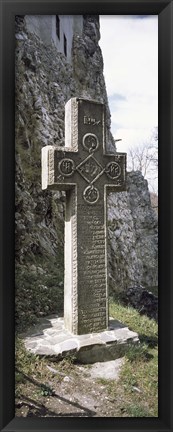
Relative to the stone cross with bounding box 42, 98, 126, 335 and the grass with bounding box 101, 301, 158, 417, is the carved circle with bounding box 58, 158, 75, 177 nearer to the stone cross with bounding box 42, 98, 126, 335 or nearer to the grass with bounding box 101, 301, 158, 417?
the stone cross with bounding box 42, 98, 126, 335

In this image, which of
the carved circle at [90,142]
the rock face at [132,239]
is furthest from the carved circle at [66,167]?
the rock face at [132,239]

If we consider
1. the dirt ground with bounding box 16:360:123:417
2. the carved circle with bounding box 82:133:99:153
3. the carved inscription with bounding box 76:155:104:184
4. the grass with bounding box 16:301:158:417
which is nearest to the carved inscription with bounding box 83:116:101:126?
the carved circle with bounding box 82:133:99:153

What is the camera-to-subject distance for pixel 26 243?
5270 millimetres

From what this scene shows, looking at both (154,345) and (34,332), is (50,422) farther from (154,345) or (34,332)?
(154,345)

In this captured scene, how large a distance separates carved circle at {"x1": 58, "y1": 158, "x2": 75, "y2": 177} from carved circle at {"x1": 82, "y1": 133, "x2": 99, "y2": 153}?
262 millimetres

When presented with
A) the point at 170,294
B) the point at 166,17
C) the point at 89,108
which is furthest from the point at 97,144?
the point at 170,294

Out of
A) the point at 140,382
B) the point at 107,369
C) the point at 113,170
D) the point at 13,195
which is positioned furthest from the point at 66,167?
the point at 140,382

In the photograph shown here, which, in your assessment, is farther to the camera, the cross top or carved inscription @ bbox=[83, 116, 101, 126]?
carved inscription @ bbox=[83, 116, 101, 126]

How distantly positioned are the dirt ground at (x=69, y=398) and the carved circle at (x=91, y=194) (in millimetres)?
1677

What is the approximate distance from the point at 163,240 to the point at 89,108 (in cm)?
175

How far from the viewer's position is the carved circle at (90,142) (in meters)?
3.41

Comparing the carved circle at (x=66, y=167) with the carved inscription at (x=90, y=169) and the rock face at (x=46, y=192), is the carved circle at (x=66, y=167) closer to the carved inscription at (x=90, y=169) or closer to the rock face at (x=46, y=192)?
the carved inscription at (x=90, y=169)

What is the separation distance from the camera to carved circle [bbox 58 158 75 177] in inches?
127

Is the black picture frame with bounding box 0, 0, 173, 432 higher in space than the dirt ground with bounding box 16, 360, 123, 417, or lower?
higher
